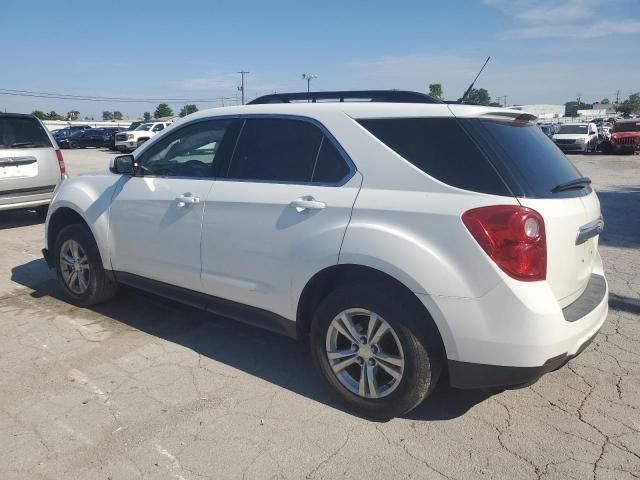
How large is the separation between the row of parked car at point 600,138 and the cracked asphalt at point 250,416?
2548cm

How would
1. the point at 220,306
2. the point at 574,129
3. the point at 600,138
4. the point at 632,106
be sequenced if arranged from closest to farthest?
the point at 220,306, the point at 574,129, the point at 600,138, the point at 632,106

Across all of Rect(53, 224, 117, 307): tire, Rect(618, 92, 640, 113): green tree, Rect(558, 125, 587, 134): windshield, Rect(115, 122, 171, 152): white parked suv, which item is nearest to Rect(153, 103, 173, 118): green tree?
Rect(115, 122, 171, 152): white parked suv

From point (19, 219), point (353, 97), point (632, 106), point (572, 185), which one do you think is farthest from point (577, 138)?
point (632, 106)

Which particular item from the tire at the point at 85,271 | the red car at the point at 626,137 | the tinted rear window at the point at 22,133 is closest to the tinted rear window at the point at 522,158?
the tire at the point at 85,271

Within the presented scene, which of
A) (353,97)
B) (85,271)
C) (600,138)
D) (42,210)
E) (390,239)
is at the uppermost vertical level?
(353,97)

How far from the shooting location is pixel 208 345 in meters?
4.05

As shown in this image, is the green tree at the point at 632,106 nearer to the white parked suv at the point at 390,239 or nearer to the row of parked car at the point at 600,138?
the row of parked car at the point at 600,138

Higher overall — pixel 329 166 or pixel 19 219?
pixel 329 166

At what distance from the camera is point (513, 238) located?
2.51 m

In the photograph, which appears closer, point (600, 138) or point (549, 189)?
point (549, 189)

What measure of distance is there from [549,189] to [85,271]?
3.90 meters

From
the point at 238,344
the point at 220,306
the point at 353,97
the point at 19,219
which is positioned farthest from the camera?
the point at 19,219

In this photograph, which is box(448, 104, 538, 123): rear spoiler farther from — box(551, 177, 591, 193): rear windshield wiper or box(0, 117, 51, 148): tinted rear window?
box(0, 117, 51, 148): tinted rear window

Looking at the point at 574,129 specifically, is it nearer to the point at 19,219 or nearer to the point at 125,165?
the point at 19,219
